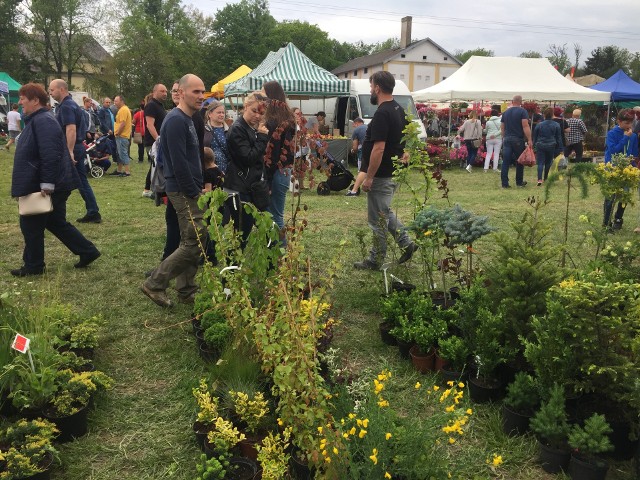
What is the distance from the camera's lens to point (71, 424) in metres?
2.97

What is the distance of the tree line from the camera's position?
44.0 meters

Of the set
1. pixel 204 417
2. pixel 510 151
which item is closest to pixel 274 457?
pixel 204 417

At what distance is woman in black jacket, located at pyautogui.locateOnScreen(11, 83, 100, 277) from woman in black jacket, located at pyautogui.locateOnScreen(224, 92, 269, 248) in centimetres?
176

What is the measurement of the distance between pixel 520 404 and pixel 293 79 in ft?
44.3

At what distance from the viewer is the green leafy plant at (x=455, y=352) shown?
3.49 meters

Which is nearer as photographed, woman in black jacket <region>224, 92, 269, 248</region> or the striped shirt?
woman in black jacket <region>224, 92, 269, 248</region>

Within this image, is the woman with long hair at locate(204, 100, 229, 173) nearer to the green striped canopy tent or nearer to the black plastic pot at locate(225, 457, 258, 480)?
the black plastic pot at locate(225, 457, 258, 480)

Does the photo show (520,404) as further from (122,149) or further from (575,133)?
(575,133)

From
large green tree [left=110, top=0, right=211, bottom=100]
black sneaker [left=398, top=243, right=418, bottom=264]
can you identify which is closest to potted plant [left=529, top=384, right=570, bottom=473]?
black sneaker [left=398, top=243, right=418, bottom=264]

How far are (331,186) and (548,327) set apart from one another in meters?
8.35

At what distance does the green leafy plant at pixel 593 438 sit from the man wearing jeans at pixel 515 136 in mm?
10168

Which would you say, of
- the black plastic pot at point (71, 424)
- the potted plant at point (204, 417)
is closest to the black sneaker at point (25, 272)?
the black plastic pot at point (71, 424)

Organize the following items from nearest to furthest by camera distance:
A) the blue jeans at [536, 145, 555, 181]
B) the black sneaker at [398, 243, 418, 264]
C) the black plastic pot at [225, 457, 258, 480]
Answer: the black plastic pot at [225, 457, 258, 480], the black sneaker at [398, 243, 418, 264], the blue jeans at [536, 145, 555, 181]

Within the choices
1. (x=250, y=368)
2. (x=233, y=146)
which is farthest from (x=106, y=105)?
(x=250, y=368)
